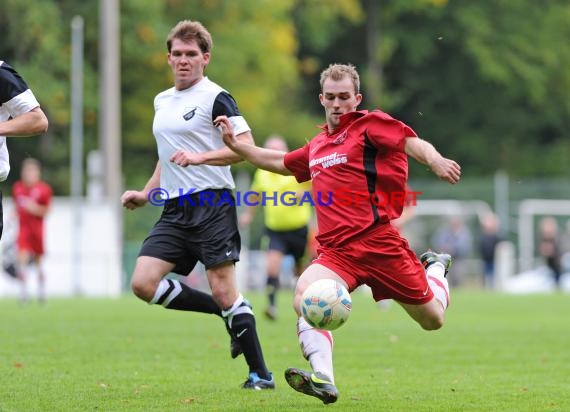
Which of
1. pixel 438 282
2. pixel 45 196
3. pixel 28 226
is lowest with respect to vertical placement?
pixel 438 282

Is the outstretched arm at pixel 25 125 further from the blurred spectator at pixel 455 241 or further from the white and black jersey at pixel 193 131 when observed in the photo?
the blurred spectator at pixel 455 241

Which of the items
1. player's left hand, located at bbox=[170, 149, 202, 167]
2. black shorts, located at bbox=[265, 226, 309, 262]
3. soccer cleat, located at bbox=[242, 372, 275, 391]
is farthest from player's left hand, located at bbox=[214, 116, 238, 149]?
black shorts, located at bbox=[265, 226, 309, 262]

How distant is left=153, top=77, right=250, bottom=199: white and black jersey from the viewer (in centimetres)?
841

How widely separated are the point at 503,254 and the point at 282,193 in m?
17.5

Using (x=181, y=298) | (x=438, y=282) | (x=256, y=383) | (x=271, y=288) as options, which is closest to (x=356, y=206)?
(x=438, y=282)

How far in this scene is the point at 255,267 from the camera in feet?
102

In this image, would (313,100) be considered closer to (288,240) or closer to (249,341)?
(288,240)

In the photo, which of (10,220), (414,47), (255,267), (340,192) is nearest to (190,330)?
(340,192)

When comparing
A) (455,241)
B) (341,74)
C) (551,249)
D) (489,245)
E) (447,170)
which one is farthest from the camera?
(455,241)

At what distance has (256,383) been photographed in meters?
8.38

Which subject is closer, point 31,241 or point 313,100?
point 31,241

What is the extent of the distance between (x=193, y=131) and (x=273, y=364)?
2.50 metres

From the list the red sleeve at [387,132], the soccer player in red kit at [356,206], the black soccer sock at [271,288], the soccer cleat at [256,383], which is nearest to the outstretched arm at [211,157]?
the soccer player in red kit at [356,206]

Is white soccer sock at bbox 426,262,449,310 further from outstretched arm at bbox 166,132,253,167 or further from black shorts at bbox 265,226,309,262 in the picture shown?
black shorts at bbox 265,226,309,262
